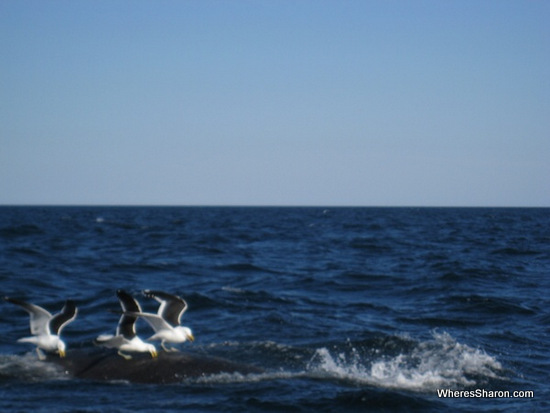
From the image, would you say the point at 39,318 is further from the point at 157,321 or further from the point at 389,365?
the point at 389,365

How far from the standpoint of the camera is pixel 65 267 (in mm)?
30922

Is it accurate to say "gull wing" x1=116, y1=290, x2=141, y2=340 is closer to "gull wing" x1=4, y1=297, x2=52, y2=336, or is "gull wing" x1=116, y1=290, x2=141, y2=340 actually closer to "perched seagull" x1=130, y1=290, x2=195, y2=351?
"perched seagull" x1=130, y1=290, x2=195, y2=351

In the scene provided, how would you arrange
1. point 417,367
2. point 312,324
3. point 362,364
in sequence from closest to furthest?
point 417,367 < point 362,364 < point 312,324

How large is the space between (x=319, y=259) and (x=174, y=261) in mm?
7157

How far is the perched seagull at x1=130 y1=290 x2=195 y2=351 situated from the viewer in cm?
1271

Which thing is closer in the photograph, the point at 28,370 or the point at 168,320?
the point at 28,370

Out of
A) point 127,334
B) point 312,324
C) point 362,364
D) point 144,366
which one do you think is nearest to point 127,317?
point 127,334

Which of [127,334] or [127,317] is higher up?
[127,317]

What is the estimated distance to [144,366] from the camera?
41.4ft

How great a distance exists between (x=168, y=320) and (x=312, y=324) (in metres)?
6.12

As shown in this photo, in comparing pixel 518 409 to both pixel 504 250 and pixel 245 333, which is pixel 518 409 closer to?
pixel 245 333

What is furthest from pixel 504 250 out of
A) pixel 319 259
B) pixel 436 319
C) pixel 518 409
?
pixel 518 409

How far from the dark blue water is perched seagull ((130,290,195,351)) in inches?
39.7

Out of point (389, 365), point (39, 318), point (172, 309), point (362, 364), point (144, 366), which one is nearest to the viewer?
point (39, 318)
